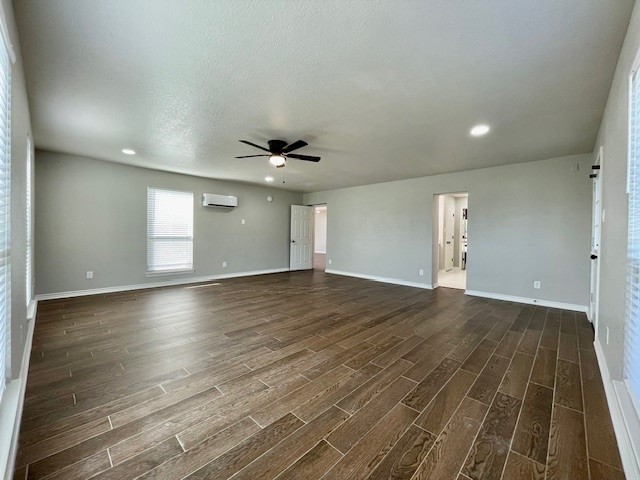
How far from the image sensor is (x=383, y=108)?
2.64 m

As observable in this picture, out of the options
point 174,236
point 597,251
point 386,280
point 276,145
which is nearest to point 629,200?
point 597,251

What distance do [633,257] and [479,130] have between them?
88.3 inches

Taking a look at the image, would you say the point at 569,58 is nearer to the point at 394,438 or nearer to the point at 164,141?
the point at 394,438

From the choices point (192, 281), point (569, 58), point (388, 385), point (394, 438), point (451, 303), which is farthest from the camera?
point (192, 281)

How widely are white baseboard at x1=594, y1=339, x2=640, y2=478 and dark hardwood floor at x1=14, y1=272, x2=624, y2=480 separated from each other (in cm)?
6

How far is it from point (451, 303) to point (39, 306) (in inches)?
253

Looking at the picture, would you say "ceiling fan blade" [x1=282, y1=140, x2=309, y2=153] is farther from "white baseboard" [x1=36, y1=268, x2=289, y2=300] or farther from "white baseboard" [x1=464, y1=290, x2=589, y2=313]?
"white baseboard" [x1=464, y1=290, x2=589, y2=313]

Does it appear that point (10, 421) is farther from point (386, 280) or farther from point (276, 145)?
point (386, 280)

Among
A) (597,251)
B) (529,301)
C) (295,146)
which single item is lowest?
(529,301)

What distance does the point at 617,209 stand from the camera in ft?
6.10

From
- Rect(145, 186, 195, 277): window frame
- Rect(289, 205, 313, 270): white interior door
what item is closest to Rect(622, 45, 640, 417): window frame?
Rect(145, 186, 195, 277): window frame

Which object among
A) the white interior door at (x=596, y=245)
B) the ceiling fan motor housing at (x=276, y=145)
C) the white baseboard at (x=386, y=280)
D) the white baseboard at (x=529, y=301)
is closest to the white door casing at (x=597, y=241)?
the white interior door at (x=596, y=245)

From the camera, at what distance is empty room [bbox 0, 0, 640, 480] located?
4.62ft

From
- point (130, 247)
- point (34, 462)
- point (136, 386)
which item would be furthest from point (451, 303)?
point (130, 247)
